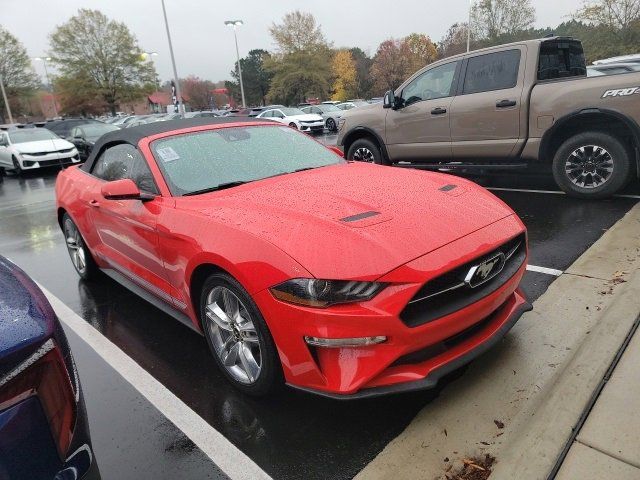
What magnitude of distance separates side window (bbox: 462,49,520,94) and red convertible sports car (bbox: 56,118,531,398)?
3.63 metres

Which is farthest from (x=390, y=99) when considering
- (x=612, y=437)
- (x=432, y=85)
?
(x=612, y=437)

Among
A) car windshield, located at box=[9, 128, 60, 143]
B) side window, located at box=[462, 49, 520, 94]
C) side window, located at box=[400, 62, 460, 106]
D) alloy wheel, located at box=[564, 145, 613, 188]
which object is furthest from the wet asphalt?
car windshield, located at box=[9, 128, 60, 143]

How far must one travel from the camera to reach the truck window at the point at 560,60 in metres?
6.22

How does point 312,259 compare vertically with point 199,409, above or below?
above

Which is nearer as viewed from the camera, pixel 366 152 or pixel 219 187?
pixel 219 187

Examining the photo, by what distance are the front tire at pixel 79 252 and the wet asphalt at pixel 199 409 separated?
15 cm

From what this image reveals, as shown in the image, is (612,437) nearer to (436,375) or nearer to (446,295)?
(436,375)

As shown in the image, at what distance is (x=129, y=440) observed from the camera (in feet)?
8.23

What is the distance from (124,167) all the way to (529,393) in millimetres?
3314

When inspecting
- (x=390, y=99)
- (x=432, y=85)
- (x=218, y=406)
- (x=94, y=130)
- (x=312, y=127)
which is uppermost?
(x=432, y=85)

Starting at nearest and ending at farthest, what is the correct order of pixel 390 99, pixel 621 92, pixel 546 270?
pixel 546 270 < pixel 621 92 < pixel 390 99

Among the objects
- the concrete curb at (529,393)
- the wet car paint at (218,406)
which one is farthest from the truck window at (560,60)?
the concrete curb at (529,393)

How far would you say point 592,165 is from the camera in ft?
19.3

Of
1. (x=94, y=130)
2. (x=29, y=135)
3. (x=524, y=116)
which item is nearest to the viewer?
(x=524, y=116)
